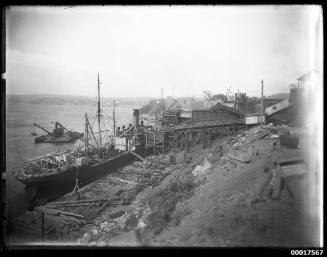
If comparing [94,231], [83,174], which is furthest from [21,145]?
[94,231]

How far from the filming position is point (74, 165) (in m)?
21.5

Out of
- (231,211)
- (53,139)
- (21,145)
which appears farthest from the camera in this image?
(53,139)

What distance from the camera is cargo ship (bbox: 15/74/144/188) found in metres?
19.8

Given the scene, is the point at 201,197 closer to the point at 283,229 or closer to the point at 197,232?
the point at 197,232

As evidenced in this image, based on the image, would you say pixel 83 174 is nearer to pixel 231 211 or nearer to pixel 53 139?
pixel 231 211

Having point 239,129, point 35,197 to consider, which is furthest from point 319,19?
point 35,197

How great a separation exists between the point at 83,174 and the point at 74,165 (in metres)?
1.32

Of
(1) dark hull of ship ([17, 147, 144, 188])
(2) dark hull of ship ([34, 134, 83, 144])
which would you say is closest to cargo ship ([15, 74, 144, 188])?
(1) dark hull of ship ([17, 147, 144, 188])

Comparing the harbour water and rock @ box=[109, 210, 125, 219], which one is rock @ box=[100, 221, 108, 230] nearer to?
rock @ box=[109, 210, 125, 219]

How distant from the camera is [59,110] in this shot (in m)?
68.8

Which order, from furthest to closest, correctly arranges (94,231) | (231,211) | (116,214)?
(116,214)
(94,231)
(231,211)

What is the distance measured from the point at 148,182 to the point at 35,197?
950cm
